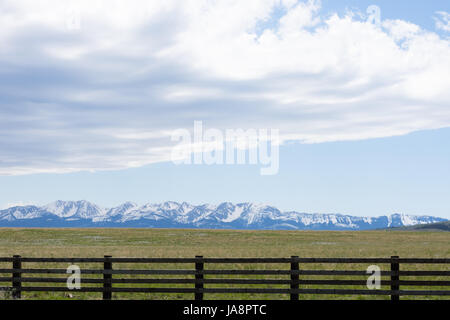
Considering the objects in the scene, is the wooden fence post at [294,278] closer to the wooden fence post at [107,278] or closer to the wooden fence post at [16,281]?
the wooden fence post at [107,278]

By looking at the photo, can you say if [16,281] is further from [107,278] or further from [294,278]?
[294,278]

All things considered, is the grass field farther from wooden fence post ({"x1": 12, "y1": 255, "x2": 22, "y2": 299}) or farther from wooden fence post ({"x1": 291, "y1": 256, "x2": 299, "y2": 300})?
wooden fence post ({"x1": 291, "y1": 256, "x2": 299, "y2": 300})

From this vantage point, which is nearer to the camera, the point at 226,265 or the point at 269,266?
the point at 269,266

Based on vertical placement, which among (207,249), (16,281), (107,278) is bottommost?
(207,249)

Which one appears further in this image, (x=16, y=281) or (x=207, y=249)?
(x=207, y=249)

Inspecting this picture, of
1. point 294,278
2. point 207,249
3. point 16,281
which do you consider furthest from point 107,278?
point 207,249

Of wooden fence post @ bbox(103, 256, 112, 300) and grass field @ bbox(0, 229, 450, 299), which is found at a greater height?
wooden fence post @ bbox(103, 256, 112, 300)

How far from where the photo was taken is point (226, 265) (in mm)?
33562

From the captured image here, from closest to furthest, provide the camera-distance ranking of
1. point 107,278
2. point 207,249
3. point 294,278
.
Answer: point 294,278, point 107,278, point 207,249

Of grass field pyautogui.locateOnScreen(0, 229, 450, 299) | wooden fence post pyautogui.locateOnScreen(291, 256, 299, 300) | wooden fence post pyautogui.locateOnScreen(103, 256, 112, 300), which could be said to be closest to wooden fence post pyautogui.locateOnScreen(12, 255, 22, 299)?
grass field pyautogui.locateOnScreen(0, 229, 450, 299)

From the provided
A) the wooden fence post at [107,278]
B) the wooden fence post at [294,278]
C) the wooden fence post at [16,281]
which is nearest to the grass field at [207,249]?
the wooden fence post at [16,281]
